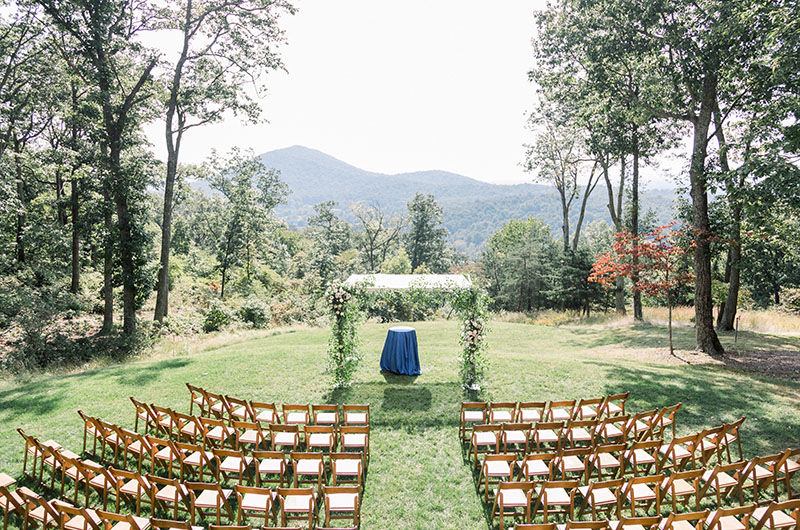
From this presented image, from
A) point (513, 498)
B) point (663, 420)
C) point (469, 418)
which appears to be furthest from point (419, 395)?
point (663, 420)

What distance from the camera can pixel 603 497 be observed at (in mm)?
4957

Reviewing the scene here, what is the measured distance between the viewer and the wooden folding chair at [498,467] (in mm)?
5316

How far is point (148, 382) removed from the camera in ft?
33.4

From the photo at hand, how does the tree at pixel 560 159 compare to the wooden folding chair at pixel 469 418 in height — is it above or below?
above

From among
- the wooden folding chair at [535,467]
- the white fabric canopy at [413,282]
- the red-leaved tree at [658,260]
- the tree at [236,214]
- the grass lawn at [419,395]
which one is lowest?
the grass lawn at [419,395]

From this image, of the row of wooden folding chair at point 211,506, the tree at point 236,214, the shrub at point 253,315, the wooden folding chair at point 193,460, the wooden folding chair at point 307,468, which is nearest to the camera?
the row of wooden folding chair at point 211,506

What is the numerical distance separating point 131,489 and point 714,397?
11099 millimetres

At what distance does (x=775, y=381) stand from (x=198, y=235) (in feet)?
180

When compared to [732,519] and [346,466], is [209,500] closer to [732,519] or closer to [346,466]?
[346,466]

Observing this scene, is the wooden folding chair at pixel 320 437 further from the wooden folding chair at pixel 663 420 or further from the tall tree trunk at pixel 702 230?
the tall tree trunk at pixel 702 230

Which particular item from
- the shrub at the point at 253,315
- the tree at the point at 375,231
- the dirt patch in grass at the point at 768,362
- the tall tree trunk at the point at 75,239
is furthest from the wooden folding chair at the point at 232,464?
the tree at the point at 375,231

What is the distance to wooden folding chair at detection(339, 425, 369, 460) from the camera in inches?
243

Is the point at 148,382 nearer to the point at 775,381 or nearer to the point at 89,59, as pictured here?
the point at 89,59

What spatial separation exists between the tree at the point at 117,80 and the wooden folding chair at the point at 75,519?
13916 millimetres
